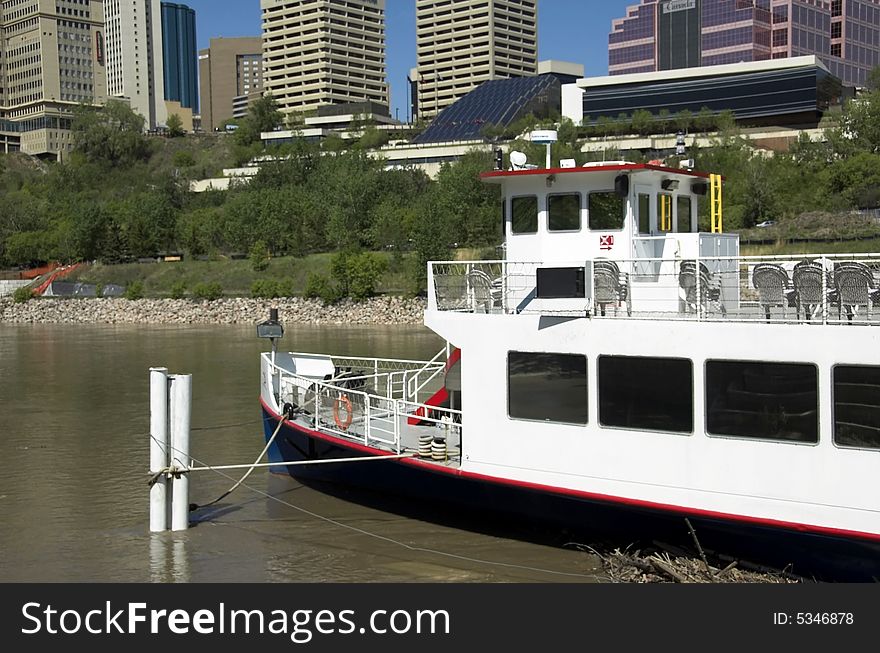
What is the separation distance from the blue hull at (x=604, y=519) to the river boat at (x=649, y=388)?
0.9 inches

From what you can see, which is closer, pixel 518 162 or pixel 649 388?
pixel 649 388

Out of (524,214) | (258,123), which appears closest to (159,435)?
(524,214)

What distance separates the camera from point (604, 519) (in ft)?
38.2

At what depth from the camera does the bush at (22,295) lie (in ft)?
243

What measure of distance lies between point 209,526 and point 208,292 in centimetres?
5408

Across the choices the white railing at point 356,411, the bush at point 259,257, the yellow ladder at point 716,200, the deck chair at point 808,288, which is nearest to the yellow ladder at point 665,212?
the yellow ladder at point 716,200

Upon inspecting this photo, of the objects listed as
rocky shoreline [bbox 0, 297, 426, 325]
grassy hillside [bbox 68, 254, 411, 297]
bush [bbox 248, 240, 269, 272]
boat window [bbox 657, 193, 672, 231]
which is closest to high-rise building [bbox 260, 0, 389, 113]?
grassy hillside [bbox 68, 254, 411, 297]

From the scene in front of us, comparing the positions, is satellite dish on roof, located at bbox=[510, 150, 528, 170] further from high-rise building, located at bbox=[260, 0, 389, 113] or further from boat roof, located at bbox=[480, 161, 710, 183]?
high-rise building, located at bbox=[260, 0, 389, 113]

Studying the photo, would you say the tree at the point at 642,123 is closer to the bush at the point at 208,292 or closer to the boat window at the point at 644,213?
the bush at the point at 208,292

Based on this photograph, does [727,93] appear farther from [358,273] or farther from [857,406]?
[857,406]

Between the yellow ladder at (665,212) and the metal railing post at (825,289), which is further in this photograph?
the yellow ladder at (665,212)

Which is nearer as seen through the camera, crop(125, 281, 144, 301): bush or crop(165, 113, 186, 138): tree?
crop(125, 281, 144, 301): bush

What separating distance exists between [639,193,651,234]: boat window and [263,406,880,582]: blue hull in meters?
3.88

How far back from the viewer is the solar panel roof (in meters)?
111
